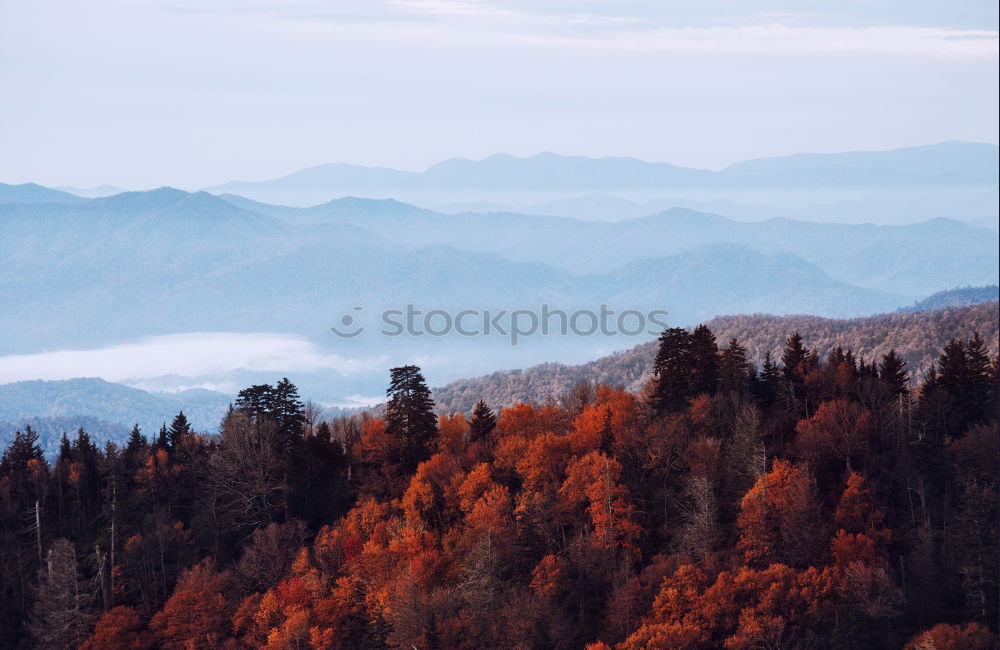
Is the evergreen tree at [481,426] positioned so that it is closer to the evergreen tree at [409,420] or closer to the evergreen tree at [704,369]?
the evergreen tree at [409,420]

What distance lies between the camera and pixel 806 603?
4838cm

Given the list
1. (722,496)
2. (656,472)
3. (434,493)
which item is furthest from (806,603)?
(434,493)

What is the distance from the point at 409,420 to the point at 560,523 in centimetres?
1319

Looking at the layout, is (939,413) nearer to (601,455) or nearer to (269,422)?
(601,455)

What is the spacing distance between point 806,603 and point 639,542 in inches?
382

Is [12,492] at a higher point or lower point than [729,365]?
lower

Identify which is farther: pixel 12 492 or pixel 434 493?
pixel 12 492

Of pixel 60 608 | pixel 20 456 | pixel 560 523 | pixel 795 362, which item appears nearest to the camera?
pixel 560 523

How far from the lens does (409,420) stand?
217 feet


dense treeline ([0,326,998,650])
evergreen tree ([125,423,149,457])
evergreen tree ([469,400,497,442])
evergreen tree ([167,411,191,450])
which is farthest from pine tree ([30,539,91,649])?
evergreen tree ([469,400,497,442])

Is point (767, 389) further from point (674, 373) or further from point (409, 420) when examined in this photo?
point (409, 420)

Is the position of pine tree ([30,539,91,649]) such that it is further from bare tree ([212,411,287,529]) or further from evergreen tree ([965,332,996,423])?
evergreen tree ([965,332,996,423])

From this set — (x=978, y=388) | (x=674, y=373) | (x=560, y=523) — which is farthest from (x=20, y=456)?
(x=978, y=388)

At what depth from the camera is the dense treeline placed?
48812mm
